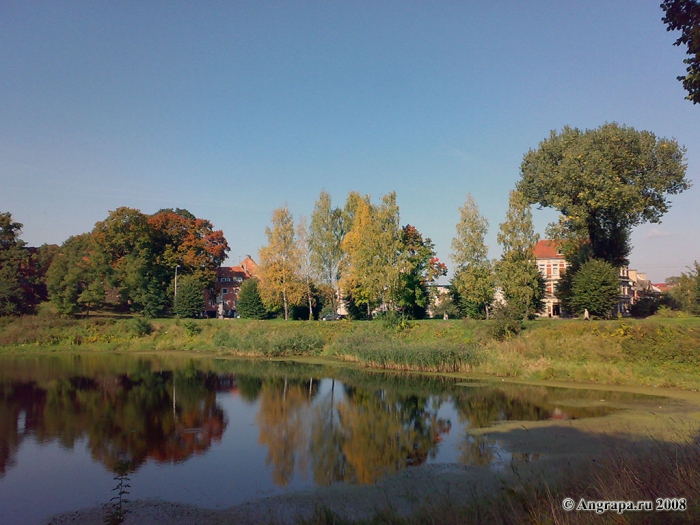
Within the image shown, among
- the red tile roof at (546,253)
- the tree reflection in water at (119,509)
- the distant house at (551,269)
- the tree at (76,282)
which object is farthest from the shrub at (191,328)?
the red tile roof at (546,253)

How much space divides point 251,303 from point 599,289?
34.6 m

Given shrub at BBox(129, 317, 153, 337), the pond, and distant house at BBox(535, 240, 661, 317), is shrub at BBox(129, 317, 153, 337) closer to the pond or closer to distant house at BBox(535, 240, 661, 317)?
the pond

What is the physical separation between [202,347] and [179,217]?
24649 mm

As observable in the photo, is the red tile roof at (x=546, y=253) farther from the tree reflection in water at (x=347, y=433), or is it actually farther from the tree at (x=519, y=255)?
the tree reflection in water at (x=347, y=433)

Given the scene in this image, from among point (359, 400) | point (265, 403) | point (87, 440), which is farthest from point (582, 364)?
point (87, 440)

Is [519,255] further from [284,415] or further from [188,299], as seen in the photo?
[188,299]

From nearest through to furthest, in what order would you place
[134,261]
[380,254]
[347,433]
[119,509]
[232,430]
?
1. [119,509]
2. [347,433]
3. [232,430]
4. [380,254]
5. [134,261]

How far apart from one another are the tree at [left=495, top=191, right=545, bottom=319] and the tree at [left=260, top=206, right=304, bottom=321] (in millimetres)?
19859

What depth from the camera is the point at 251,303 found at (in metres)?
57.5

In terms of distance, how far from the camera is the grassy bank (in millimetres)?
27328

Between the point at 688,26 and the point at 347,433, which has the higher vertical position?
the point at 688,26

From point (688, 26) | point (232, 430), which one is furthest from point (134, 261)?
point (688, 26)

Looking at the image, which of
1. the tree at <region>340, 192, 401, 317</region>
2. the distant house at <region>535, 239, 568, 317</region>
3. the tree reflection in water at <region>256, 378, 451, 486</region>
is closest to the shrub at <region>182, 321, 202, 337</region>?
the tree at <region>340, 192, 401, 317</region>

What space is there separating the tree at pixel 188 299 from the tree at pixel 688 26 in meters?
53.3
